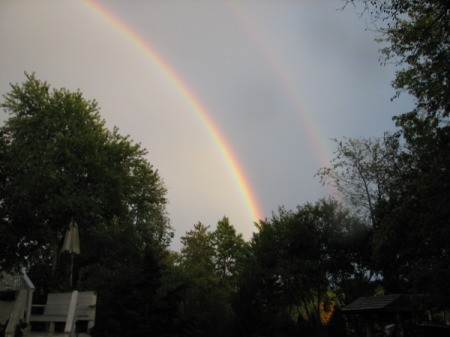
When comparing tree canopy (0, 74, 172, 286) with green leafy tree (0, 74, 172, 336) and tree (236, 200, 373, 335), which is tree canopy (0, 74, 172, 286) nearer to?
green leafy tree (0, 74, 172, 336)

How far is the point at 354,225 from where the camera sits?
42562 mm

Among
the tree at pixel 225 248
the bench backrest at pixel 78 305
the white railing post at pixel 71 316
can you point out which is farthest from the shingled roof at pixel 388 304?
the tree at pixel 225 248

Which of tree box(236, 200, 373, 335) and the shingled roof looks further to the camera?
tree box(236, 200, 373, 335)

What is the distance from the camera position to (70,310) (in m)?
15.1

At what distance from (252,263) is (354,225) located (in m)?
11.8

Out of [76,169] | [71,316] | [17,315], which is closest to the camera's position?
[71,316]

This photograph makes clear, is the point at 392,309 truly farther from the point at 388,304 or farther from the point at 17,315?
the point at 17,315

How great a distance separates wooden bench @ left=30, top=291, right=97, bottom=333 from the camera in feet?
49.3

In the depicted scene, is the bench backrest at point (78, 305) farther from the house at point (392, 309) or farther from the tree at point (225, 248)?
the tree at point (225, 248)


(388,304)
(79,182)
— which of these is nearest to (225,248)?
(79,182)

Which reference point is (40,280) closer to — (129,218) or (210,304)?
(129,218)

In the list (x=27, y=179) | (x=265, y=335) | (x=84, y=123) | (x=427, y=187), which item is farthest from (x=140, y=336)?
(x=84, y=123)

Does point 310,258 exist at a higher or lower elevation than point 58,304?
higher

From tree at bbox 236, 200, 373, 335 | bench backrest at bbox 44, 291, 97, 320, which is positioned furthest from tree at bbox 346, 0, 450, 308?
tree at bbox 236, 200, 373, 335
